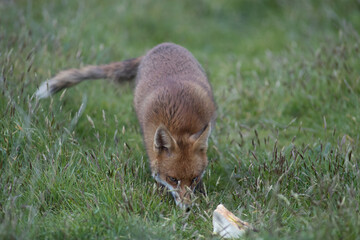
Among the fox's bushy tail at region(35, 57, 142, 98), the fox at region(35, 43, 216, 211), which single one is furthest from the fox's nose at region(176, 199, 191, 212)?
the fox's bushy tail at region(35, 57, 142, 98)

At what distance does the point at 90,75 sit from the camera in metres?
5.31

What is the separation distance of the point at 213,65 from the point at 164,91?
140 inches

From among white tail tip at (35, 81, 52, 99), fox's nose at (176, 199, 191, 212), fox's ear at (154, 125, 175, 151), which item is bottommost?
fox's nose at (176, 199, 191, 212)

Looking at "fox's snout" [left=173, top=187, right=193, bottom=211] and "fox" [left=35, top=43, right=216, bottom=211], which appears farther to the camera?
"fox" [left=35, top=43, right=216, bottom=211]

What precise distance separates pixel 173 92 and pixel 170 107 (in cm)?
24

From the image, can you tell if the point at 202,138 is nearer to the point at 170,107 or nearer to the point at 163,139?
the point at 163,139

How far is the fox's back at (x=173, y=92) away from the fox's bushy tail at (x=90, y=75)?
0.30 metres

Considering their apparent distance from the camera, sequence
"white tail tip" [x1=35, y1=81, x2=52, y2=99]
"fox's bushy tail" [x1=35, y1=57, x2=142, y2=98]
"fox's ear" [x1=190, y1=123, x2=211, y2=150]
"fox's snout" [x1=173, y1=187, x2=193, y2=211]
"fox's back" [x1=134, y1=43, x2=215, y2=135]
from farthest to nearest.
→ "fox's bushy tail" [x1=35, y1=57, x2=142, y2=98] < "white tail tip" [x1=35, y1=81, x2=52, y2=99] < "fox's back" [x1=134, y1=43, x2=215, y2=135] < "fox's ear" [x1=190, y1=123, x2=211, y2=150] < "fox's snout" [x1=173, y1=187, x2=193, y2=211]

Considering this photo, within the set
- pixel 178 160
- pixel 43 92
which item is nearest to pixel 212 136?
pixel 178 160

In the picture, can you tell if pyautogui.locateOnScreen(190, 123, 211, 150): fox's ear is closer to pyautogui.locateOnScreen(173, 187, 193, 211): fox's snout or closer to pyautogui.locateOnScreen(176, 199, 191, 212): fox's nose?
pyautogui.locateOnScreen(173, 187, 193, 211): fox's snout

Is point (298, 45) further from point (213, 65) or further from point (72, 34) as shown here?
point (72, 34)

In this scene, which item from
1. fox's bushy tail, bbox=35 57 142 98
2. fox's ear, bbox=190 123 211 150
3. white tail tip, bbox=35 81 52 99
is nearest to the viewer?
fox's ear, bbox=190 123 211 150

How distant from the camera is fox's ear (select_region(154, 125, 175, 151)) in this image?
3.66 metres

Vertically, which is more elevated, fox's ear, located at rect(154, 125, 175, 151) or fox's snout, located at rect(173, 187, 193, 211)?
fox's ear, located at rect(154, 125, 175, 151)
